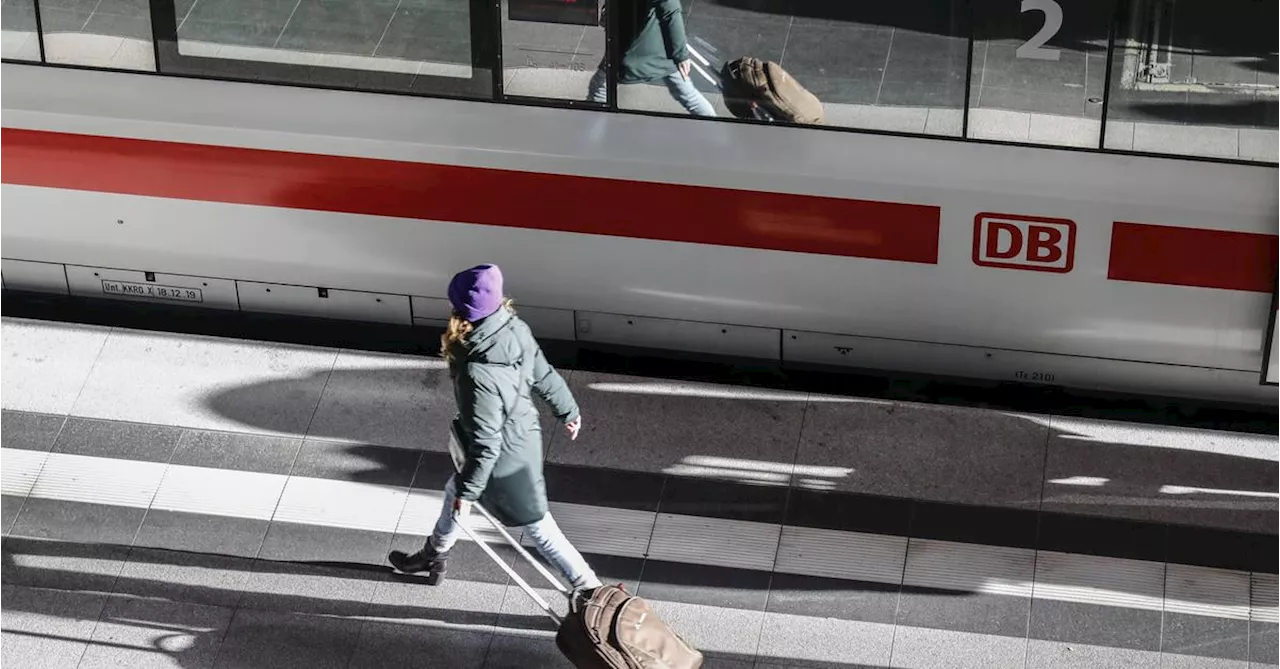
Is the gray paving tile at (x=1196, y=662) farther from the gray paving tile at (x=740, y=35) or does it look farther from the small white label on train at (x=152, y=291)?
the small white label on train at (x=152, y=291)

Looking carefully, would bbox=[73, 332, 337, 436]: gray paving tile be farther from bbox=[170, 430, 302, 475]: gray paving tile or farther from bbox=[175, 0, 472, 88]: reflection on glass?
bbox=[175, 0, 472, 88]: reflection on glass

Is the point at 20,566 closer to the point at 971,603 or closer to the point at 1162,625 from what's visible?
the point at 971,603

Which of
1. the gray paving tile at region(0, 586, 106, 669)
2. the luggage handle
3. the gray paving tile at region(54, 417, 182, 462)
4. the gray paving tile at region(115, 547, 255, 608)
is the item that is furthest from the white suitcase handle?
the gray paving tile at region(54, 417, 182, 462)

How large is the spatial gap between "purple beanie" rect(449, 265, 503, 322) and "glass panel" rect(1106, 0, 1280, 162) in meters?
2.37

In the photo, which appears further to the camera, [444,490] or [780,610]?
[444,490]

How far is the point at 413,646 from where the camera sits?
773cm

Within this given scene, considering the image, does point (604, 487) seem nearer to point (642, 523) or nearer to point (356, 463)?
point (642, 523)

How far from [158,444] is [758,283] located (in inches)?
108

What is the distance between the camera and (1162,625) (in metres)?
7.70

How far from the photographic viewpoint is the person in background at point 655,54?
7.56 meters

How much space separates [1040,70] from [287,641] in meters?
3.58

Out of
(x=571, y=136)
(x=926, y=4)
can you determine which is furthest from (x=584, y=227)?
(x=926, y=4)

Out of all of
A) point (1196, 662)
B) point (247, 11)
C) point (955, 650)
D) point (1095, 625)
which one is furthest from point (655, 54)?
point (1196, 662)

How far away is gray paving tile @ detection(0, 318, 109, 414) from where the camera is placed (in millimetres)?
9031
